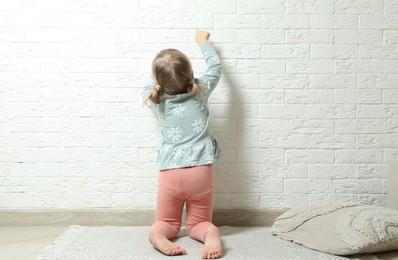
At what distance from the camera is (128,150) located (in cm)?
240

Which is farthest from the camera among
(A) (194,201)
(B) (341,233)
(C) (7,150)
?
(C) (7,150)

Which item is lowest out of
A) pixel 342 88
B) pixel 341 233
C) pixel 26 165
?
pixel 341 233

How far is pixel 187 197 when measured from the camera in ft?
6.83

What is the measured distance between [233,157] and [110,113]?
69cm

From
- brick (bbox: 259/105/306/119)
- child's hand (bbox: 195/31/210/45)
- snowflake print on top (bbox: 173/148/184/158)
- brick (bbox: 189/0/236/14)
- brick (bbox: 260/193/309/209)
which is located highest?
brick (bbox: 189/0/236/14)

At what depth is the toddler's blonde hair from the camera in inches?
82.0

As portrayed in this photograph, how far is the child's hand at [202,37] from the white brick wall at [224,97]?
7 cm

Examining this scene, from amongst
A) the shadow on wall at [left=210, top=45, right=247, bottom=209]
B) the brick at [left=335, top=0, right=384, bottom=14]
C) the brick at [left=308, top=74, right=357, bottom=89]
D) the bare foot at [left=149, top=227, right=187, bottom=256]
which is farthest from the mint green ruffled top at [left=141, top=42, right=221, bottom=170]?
the brick at [left=335, top=0, right=384, bottom=14]

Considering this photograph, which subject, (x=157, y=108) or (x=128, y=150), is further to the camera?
(x=128, y=150)

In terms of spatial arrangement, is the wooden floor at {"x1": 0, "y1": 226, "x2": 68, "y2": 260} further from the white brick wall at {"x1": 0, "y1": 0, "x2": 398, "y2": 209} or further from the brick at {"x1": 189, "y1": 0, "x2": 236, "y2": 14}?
the brick at {"x1": 189, "y1": 0, "x2": 236, "y2": 14}

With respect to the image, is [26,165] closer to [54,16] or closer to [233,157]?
[54,16]

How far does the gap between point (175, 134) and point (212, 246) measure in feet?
1.98

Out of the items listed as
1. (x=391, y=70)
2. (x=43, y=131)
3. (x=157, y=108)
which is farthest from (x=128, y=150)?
(x=391, y=70)

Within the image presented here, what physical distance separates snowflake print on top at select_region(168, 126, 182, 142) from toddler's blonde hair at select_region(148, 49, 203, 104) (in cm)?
15
